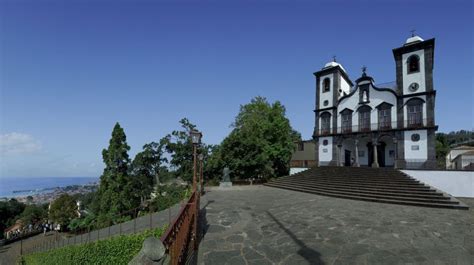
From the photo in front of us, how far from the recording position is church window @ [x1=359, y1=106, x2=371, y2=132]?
24039mm

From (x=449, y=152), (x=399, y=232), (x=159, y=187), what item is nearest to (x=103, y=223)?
(x=159, y=187)

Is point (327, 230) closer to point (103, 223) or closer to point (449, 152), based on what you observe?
point (103, 223)

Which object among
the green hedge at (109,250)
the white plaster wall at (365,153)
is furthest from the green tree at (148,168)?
the white plaster wall at (365,153)

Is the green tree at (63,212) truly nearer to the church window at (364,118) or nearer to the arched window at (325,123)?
the arched window at (325,123)

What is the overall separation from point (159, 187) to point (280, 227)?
18.1 metres

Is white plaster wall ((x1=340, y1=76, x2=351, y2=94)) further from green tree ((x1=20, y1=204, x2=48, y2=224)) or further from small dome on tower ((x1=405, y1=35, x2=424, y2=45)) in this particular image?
green tree ((x1=20, y1=204, x2=48, y2=224))

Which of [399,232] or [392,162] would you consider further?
[392,162]

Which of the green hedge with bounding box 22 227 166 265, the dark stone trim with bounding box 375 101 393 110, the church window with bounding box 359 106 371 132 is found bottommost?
the green hedge with bounding box 22 227 166 265

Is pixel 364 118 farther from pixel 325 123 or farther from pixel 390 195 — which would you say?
pixel 390 195

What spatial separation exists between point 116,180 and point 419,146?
2650 cm

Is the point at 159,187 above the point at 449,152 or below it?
below

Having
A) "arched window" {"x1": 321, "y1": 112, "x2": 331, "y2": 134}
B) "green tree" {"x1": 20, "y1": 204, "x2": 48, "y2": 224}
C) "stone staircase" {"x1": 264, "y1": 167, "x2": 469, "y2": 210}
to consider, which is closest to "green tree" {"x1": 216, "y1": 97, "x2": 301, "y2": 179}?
"stone staircase" {"x1": 264, "y1": 167, "x2": 469, "y2": 210}

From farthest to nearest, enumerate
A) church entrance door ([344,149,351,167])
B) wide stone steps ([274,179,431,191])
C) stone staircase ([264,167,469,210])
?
1. church entrance door ([344,149,351,167])
2. wide stone steps ([274,179,431,191])
3. stone staircase ([264,167,469,210])

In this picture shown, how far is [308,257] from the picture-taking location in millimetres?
4969
